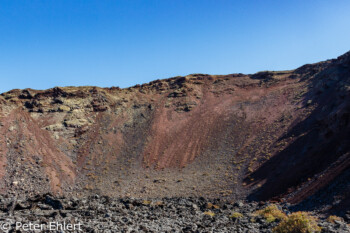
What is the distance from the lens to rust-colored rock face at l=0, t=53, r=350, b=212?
28375 millimetres

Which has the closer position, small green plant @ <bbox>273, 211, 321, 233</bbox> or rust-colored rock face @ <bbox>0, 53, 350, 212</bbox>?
small green plant @ <bbox>273, 211, 321, 233</bbox>

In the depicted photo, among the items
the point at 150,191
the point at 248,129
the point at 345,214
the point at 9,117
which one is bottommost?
the point at 150,191

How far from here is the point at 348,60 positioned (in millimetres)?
43719

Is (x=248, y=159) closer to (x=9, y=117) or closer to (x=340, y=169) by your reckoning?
(x=340, y=169)

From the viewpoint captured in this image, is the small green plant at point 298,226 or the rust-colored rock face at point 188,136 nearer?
the small green plant at point 298,226

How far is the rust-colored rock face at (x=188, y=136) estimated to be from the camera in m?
28.4

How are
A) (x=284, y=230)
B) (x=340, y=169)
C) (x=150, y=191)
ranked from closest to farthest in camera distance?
(x=284, y=230)
(x=340, y=169)
(x=150, y=191)

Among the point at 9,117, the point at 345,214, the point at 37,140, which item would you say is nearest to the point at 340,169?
the point at 345,214

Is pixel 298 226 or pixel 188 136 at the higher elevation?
pixel 188 136

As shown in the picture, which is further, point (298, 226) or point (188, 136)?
point (188, 136)

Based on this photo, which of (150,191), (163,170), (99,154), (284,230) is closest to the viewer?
(284,230)

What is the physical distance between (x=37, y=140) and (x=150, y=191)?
19141 mm

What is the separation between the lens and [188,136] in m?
44.2

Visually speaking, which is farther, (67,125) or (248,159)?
(67,125)
